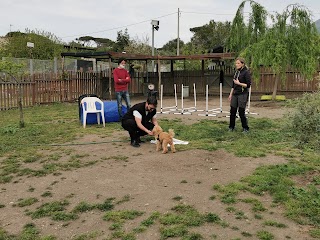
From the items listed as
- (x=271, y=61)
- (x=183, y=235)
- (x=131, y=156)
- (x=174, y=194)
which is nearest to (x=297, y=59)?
(x=271, y=61)

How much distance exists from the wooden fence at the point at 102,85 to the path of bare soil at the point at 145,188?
5123mm

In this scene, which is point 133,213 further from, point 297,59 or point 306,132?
point 297,59

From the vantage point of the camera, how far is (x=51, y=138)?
719 cm

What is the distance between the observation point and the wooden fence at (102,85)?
13.6 metres

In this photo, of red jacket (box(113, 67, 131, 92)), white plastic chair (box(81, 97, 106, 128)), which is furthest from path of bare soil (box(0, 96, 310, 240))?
red jacket (box(113, 67, 131, 92))

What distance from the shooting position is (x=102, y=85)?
59.6ft

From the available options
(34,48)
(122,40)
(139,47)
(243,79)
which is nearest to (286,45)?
(243,79)

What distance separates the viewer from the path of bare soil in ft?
10.1

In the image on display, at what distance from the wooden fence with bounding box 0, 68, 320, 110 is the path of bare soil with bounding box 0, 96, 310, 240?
512 cm

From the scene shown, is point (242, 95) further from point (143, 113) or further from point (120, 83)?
point (120, 83)

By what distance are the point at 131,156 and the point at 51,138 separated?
253 cm

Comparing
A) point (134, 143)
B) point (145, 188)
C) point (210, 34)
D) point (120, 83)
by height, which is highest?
point (210, 34)

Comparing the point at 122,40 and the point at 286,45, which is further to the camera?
the point at 122,40

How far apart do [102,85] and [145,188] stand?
1470 cm
